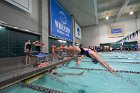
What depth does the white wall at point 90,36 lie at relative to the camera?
2073cm

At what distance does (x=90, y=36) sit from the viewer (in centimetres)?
2109

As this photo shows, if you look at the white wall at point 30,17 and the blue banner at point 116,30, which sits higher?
the blue banner at point 116,30

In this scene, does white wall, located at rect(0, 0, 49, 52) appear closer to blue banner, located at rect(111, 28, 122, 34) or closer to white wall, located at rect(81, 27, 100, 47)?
white wall, located at rect(81, 27, 100, 47)

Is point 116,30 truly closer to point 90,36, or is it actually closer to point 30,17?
point 90,36

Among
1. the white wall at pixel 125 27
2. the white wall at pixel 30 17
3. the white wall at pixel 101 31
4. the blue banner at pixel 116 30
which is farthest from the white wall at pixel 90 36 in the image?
the white wall at pixel 30 17

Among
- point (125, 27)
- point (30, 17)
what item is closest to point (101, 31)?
point (125, 27)

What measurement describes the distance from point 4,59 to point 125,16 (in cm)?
1898

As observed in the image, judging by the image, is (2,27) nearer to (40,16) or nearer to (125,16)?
(40,16)

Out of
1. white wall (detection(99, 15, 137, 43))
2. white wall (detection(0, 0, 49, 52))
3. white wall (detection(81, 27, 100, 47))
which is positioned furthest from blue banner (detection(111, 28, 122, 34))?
white wall (detection(0, 0, 49, 52))

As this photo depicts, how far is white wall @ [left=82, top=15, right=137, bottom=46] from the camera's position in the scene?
61.3 feet

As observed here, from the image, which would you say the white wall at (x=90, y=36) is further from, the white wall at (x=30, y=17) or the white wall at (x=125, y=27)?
the white wall at (x=30, y=17)

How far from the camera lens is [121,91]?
2.62m

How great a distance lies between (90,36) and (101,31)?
2.08 metres

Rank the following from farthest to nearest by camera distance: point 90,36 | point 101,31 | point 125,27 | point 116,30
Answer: point 90,36, point 101,31, point 116,30, point 125,27
